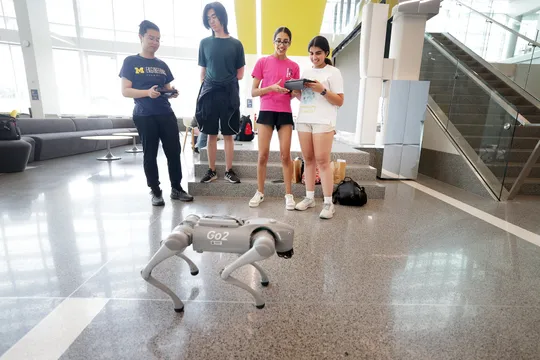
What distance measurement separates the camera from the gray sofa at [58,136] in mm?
5145

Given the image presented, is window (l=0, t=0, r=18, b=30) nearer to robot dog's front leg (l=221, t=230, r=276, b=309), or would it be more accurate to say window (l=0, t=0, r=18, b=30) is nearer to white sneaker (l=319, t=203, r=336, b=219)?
white sneaker (l=319, t=203, r=336, b=219)

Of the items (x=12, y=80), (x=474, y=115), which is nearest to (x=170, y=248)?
(x=474, y=115)

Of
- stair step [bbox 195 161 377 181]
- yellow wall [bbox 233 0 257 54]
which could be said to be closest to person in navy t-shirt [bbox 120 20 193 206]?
stair step [bbox 195 161 377 181]

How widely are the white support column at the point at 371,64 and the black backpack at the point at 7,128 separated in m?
5.22

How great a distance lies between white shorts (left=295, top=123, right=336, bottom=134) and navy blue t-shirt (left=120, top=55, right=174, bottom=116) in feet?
3.98

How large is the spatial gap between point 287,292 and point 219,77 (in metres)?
2.04

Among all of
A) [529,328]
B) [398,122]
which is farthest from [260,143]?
[398,122]

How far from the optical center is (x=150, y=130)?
2533 millimetres

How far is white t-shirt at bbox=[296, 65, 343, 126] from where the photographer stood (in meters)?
2.26

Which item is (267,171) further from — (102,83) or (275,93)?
(102,83)

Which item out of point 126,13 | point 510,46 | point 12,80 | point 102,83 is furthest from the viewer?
point 126,13

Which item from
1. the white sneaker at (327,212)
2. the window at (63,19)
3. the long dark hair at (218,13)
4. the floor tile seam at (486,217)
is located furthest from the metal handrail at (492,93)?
the window at (63,19)

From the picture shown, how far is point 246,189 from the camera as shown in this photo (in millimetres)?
3182

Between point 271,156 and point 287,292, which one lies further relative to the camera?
point 271,156
